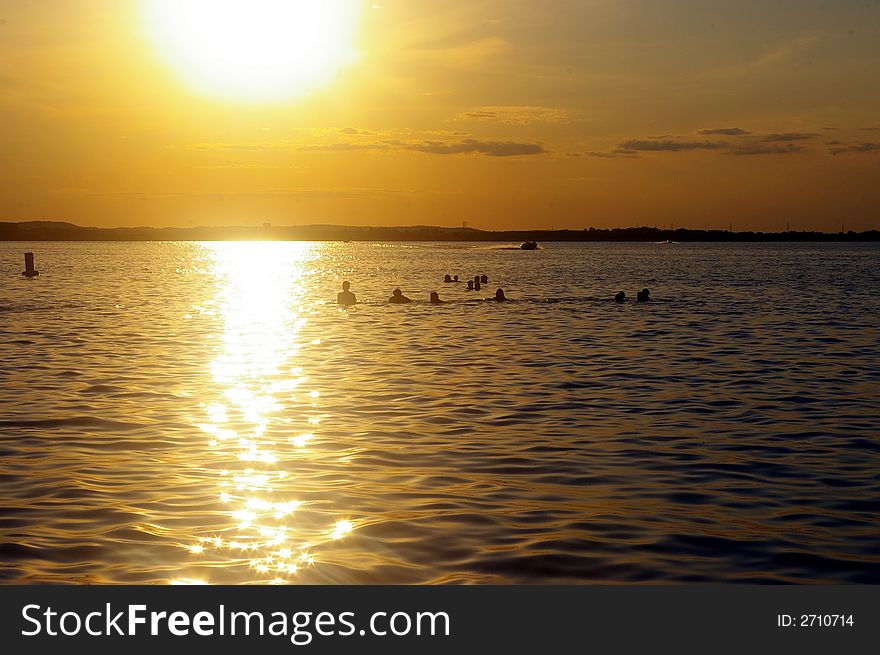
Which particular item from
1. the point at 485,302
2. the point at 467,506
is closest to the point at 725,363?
the point at 467,506

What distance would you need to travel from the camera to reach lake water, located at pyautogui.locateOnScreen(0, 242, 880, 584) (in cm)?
1082

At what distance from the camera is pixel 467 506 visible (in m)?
12.9

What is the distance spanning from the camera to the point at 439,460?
15625 millimetres

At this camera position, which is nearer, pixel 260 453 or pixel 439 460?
pixel 439 460

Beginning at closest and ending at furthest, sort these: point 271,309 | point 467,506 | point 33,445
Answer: point 467,506 < point 33,445 < point 271,309

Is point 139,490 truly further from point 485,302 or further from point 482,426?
point 485,302

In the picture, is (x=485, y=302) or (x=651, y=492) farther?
(x=485, y=302)

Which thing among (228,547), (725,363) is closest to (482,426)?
(228,547)

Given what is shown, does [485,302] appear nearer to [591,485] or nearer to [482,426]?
[482,426]

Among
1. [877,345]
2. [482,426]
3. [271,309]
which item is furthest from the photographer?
[271,309]

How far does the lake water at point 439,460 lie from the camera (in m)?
10.8

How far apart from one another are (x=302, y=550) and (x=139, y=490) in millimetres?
3603

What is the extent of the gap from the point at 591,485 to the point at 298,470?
4261mm

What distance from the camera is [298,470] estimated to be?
48.5ft
